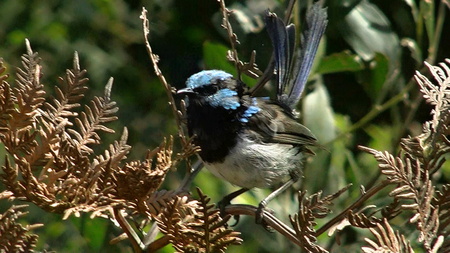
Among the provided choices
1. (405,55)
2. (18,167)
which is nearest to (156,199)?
(18,167)

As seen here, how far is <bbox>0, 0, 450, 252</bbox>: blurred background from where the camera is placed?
320cm

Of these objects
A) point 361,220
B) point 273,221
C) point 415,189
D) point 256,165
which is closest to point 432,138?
point 415,189

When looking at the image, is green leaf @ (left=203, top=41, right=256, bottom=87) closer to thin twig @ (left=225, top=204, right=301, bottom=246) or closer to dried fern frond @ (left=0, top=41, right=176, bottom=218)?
thin twig @ (left=225, top=204, right=301, bottom=246)

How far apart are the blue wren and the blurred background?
0.23 meters

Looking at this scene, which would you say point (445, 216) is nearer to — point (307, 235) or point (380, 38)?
point (307, 235)

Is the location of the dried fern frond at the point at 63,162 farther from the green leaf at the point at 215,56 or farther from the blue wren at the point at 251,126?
the green leaf at the point at 215,56

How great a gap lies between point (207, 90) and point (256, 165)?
344 mm

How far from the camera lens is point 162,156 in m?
1.50

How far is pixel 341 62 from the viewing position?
10.2 feet

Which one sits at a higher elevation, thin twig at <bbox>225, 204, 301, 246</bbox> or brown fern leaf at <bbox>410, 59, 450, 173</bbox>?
brown fern leaf at <bbox>410, 59, 450, 173</bbox>

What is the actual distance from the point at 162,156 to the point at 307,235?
34 cm

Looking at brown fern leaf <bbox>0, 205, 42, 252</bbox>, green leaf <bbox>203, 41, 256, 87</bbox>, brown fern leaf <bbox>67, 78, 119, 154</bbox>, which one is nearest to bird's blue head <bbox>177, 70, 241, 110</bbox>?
green leaf <bbox>203, 41, 256, 87</bbox>

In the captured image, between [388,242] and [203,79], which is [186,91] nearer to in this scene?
[203,79]

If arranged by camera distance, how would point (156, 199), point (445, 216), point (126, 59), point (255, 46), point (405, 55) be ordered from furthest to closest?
point (126, 59) < point (405, 55) < point (255, 46) < point (156, 199) < point (445, 216)
